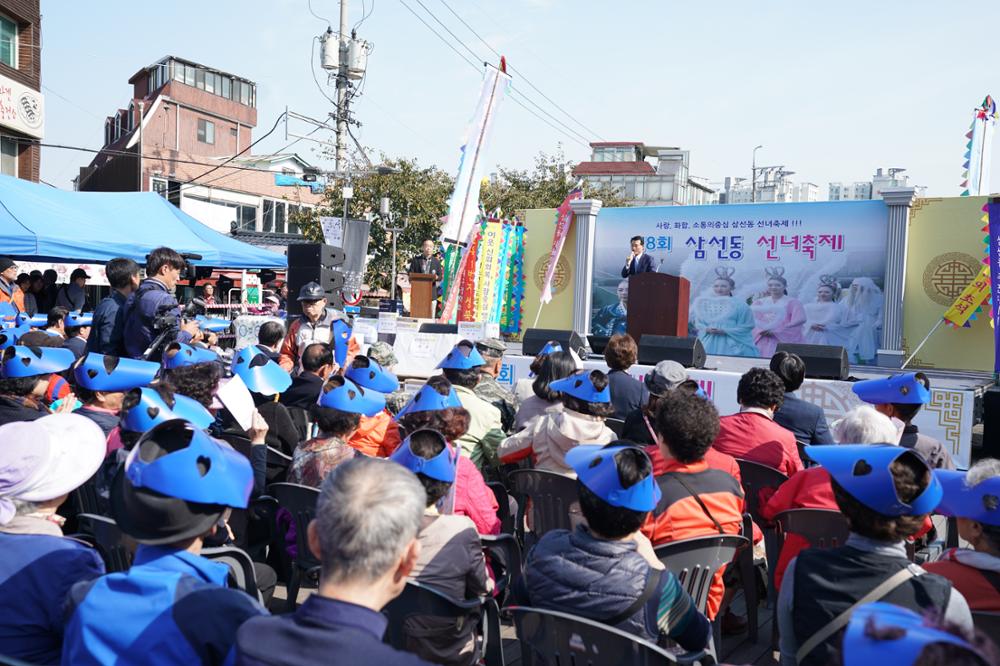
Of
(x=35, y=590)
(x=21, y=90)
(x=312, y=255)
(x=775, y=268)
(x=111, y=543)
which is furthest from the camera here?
(x=21, y=90)

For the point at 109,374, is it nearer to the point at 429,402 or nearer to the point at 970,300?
the point at 429,402

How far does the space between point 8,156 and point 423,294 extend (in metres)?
12.4

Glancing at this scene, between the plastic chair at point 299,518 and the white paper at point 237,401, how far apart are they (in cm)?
37

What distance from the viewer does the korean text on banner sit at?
11625 mm

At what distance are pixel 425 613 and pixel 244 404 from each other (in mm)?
1612

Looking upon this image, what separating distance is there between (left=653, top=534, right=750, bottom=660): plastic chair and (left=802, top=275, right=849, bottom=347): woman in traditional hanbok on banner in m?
10.7

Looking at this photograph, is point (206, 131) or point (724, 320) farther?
point (206, 131)

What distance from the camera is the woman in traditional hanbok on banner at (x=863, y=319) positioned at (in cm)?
1260

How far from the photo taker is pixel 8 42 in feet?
63.2

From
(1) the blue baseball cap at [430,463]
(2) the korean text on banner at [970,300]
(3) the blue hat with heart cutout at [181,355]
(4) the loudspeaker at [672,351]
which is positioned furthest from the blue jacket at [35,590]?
(2) the korean text on banner at [970,300]

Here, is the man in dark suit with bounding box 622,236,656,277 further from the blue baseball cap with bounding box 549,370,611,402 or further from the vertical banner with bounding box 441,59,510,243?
the blue baseball cap with bounding box 549,370,611,402

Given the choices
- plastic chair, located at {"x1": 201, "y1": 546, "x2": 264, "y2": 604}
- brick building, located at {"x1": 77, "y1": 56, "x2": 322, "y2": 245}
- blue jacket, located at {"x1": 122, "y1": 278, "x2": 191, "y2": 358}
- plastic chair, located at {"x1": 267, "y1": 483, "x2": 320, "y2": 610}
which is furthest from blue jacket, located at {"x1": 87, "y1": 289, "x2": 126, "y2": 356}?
brick building, located at {"x1": 77, "y1": 56, "x2": 322, "y2": 245}

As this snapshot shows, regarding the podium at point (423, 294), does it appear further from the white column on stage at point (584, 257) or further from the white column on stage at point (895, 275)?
the white column on stage at point (895, 275)

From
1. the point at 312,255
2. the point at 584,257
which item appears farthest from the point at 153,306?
the point at 584,257
